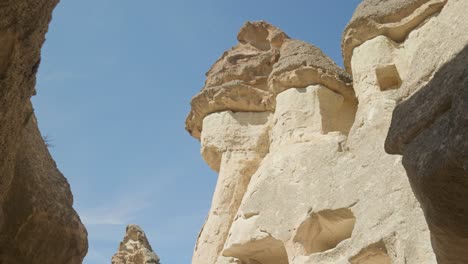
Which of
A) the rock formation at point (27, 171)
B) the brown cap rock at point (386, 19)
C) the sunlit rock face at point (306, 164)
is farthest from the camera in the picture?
the brown cap rock at point (386, 19)

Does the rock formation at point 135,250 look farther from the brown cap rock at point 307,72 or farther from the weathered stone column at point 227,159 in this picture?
the brown cap rock at point 307,72

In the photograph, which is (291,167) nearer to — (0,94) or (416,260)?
(416,260)

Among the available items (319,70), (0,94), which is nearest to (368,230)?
(319,70)

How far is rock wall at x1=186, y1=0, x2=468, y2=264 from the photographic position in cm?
397

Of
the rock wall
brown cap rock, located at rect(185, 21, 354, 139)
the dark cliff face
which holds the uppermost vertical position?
brown cap rock, located at rect(185, 21, 354, 139)

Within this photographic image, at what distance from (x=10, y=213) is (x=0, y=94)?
0.84m

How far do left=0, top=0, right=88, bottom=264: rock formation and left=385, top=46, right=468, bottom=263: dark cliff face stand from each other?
2.00 meters

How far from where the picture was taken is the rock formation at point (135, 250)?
14.2 meters

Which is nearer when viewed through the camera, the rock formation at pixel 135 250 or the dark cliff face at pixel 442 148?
the dark cliff face at pixel 442 148

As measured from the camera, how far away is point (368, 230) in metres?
7.98

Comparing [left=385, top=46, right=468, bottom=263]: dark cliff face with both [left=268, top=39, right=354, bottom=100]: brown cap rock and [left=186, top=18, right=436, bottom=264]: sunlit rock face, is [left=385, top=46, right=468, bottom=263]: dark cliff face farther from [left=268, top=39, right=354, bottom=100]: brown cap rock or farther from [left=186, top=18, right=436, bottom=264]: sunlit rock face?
[left=268, top=39, right=354, bottom=100]: brown cap rock

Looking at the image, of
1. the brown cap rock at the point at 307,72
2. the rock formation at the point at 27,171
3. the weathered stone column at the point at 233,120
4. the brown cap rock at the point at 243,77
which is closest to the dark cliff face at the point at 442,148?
the rock formation at the point at 27,171

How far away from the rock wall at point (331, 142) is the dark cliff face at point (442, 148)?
0.04ft

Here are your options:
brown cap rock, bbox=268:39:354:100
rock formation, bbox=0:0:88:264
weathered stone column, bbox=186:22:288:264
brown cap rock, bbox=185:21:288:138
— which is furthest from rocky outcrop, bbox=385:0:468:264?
brown cap rock, bbox=185:21:288:138
